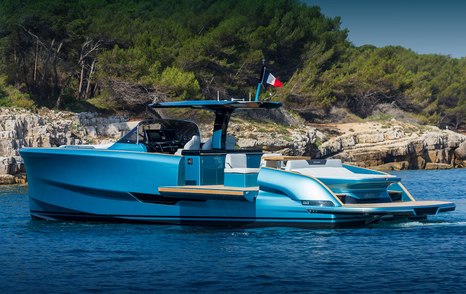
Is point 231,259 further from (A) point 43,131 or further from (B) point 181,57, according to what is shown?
(B) point 181,57

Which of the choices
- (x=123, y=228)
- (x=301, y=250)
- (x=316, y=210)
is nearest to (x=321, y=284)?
(x=301, y=250)

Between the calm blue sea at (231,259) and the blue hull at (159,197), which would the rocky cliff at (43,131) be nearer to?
the blue hull at (159,197)

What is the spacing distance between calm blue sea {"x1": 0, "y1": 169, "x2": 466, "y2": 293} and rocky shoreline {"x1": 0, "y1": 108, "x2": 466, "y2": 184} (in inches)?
712

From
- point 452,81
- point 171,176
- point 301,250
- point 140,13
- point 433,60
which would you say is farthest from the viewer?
point 433,60

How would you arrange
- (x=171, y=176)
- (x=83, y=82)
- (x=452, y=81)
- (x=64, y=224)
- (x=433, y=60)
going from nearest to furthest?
1. (x=171, y=176)
2. (x=64, y=224)
3. (x=83, y=82)
4. (x=452, y=81)
5. (x=433, y=60)

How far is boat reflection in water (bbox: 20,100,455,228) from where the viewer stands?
16.3 m

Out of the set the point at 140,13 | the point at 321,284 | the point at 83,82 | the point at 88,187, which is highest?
the point at 140,13

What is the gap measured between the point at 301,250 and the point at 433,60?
7060 centimetres

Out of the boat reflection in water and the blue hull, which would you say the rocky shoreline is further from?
the boat reflection in water

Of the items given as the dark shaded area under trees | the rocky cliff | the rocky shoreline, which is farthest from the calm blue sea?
the dark shaded area under trees

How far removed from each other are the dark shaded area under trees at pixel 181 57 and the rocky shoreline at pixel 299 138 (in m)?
2.19

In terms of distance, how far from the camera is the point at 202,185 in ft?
58.5

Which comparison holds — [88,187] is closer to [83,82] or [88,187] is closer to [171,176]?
[171,176]

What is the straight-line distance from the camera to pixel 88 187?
18.3 meters
